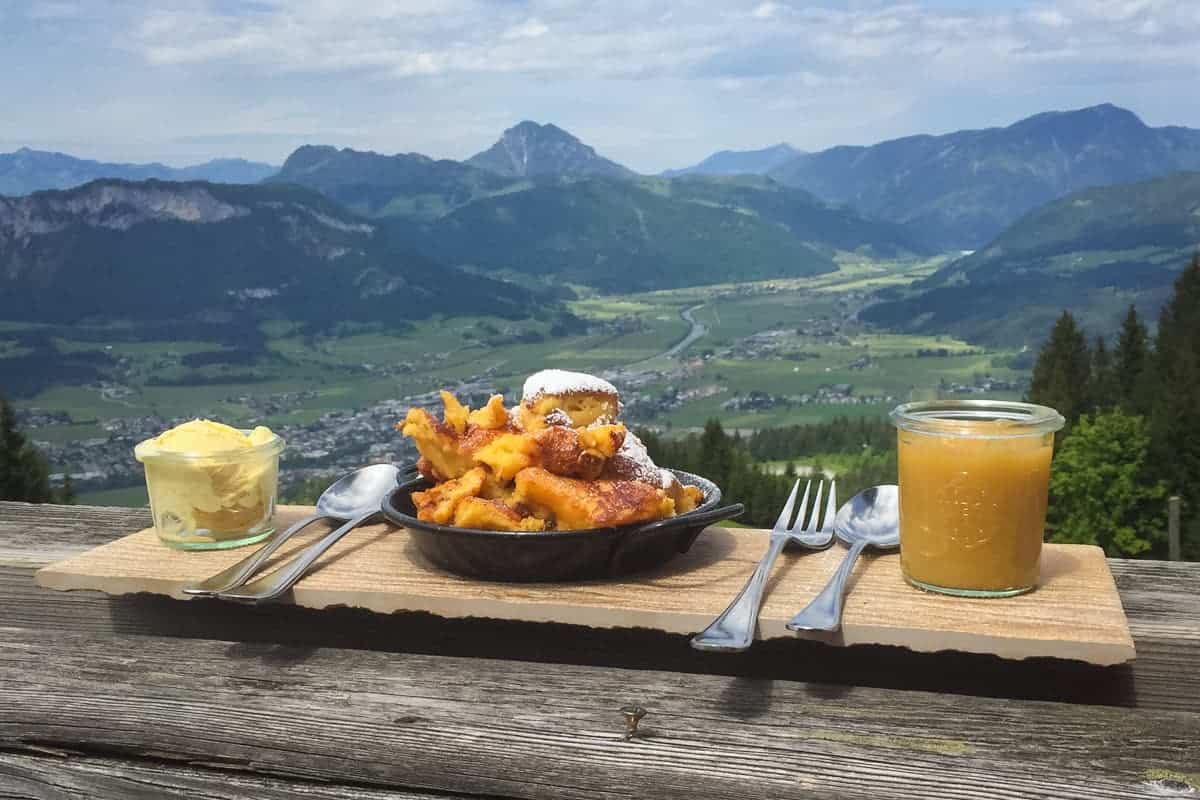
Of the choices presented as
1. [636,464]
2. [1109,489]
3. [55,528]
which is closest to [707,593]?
[636,464]

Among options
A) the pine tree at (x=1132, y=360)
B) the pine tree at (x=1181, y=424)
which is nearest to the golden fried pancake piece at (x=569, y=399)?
the pine tree at (x=1181, y=424)

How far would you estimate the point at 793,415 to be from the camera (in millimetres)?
108125

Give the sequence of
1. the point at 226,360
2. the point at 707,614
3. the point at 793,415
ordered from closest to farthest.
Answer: the point at 707,614, the point at 793,415, the point at 226,360

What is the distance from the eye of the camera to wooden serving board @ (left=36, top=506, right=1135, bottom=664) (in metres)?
2.31

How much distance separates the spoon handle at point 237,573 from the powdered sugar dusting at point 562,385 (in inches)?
31.8

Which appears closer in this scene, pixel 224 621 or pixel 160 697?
pixel 160 697

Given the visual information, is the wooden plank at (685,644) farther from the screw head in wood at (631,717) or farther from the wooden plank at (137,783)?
the wooden plank at (137,783)

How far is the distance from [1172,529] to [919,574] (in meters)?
51.3

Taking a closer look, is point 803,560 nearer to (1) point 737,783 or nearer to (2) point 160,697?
(1) point 737,783

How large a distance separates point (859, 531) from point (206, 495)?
1.91 m

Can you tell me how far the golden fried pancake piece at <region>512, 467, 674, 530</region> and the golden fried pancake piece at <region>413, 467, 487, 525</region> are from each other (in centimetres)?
12

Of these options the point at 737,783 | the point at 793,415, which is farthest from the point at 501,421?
the point at 793,415

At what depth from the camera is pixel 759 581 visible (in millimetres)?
2521

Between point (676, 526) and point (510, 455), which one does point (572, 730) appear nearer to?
point (676, 526)
